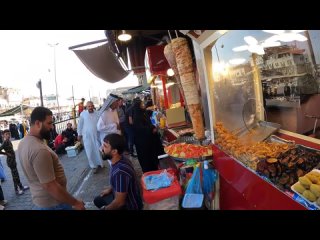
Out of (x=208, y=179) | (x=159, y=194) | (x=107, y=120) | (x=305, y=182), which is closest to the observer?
(x=305, y=182)

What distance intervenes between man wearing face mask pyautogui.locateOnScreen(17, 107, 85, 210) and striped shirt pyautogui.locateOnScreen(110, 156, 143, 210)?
1.54 feet

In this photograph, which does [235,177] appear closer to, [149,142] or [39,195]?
[39,195]

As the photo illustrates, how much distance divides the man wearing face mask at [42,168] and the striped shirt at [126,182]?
469mm

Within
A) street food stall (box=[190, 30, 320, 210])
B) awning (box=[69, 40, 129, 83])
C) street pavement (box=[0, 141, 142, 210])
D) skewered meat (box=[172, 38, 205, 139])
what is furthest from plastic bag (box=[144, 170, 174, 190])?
awning (box=[69, 40, 129, 83])

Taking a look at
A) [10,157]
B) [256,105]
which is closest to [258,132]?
[256,105]

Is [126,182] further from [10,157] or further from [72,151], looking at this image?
[72,151]

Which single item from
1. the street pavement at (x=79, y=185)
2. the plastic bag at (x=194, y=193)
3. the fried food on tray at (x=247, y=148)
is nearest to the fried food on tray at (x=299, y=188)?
the fried food on tray at (x=247, y=148)

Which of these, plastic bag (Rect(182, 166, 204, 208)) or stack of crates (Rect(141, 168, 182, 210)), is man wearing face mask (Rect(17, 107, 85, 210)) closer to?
stack of crates (Rect(141, 168, 182, 210))

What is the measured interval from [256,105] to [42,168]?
306 cm

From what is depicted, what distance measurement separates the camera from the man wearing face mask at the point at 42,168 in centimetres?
233

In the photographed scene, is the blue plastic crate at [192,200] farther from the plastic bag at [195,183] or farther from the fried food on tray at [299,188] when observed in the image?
the fried food on tray at [299,188]

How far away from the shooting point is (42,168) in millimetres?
2316
